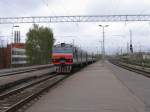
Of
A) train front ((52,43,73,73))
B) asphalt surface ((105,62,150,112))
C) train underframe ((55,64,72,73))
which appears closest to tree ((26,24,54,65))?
train underframe ((55,64,72,73))

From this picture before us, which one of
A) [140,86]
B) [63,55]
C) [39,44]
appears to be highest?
[39,44]

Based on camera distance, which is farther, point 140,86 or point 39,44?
point 39,44

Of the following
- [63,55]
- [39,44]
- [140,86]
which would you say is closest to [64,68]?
[63,55]

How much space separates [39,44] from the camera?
12631cm

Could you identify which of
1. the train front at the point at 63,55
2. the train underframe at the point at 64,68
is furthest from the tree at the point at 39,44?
the train front at the point at 63,55

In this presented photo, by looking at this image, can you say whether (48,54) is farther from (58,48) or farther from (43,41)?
(58,48)

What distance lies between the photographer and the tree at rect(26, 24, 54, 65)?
123000mm

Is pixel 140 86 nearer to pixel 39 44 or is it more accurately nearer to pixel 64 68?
pixel 64 68

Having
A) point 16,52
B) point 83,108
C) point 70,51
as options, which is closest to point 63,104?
point 83,108

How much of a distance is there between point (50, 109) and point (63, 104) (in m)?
1.57

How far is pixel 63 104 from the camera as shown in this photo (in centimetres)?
1478

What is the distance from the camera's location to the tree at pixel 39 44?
12300 centimetres

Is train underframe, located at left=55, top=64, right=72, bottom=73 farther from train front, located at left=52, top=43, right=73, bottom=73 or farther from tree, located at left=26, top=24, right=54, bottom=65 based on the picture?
tree, located at left=26, top=24, right=54, bottom=65

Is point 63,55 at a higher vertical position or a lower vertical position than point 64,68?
higher
